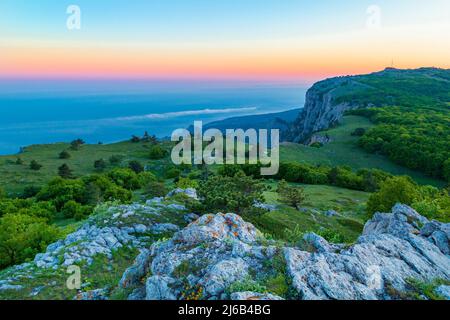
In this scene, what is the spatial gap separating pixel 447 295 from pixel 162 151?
298 feet

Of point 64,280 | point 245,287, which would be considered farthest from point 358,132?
point 245,287

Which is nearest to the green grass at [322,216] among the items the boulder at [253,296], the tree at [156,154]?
the boulder at [253,296]

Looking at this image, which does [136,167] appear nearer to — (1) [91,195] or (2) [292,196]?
(1) [91,195]

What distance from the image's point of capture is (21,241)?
2477 cm

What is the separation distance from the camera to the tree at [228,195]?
1037 inches

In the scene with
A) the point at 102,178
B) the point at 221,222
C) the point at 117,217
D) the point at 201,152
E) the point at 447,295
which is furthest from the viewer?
the point at 201,152

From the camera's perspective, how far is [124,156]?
9725cm

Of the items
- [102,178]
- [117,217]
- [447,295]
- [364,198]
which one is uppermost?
[447,295]

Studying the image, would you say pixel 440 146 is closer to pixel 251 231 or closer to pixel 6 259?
pixel 251 231

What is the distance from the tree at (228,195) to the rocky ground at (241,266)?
7.36m

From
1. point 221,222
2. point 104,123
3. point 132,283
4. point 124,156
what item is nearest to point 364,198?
point 221,222

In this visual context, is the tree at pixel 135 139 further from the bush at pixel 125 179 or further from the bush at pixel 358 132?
the bush at pixel 358 132

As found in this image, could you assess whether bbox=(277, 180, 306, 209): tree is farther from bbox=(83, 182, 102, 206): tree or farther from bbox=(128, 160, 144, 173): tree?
bbox=(128, 160, 144, 173): tree
